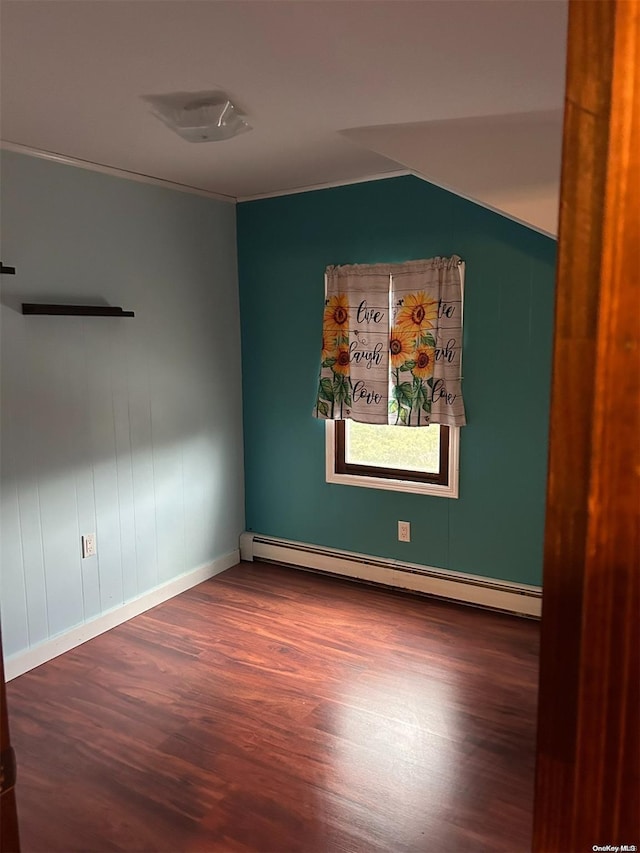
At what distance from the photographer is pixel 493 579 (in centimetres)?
356

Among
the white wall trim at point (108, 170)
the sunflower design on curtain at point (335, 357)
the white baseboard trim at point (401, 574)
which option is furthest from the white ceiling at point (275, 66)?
the white baseboard trim at point (401, 574)

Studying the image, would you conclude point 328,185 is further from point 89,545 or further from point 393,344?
point 89,545

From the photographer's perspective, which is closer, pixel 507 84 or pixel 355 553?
pixel 507 84

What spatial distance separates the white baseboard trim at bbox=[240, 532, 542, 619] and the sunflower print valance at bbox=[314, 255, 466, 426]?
0.83 m

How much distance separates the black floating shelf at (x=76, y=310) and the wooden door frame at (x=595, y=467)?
9.62 ft

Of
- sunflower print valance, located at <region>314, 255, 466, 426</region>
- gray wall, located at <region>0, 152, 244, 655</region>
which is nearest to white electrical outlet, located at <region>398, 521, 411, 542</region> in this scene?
sunflower print valance, located at <region>314, 255, 466, 426</region>

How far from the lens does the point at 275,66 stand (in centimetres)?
207

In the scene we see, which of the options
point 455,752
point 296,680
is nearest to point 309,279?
point 296,680

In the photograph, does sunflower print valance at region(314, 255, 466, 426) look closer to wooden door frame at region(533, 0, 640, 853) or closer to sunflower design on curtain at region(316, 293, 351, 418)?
sunflower design on curtain at region(316, 293, 351, 418)

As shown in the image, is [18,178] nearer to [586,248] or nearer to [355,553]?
[355,553]

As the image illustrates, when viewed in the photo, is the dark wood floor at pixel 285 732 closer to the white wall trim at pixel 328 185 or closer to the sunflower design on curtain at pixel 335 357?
the sunflower design on curtain at pixel 335 357

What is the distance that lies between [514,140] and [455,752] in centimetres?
231

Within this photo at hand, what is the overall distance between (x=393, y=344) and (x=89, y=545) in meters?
1.88

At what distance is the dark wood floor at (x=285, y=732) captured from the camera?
2098 mm
